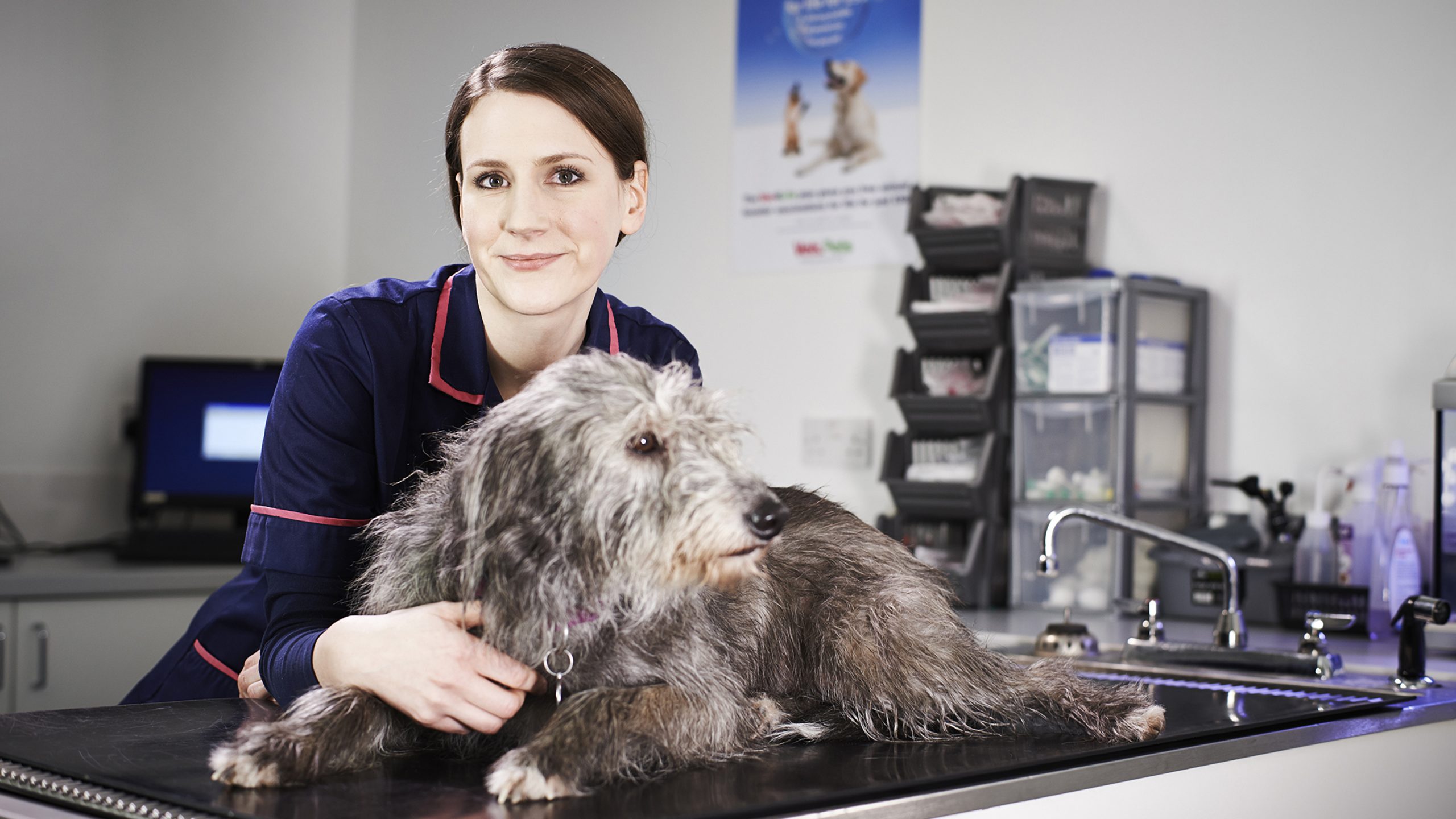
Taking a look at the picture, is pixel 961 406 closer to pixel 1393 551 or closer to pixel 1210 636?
pixel 1210 636

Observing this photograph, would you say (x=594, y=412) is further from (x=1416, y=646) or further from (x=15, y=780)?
(x=1416, y=646)

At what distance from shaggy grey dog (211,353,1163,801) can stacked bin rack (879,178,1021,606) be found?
2.23 m

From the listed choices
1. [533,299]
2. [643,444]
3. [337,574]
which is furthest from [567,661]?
[533,299]

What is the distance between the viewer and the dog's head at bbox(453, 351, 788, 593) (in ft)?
3.99

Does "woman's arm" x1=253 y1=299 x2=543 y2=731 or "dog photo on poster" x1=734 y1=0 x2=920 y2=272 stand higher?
"dog photo on poster" x1=734 y1=0 x2=920 y2=272

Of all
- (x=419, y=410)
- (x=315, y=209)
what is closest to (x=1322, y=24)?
(x=419, y=410)

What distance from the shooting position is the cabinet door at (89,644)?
3.78 m

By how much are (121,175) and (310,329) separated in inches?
147

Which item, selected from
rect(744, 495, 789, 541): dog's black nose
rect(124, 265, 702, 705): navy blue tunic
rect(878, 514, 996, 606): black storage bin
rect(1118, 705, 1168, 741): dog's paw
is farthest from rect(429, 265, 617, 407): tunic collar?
rect(878, 514, 996, 606): black storage bin

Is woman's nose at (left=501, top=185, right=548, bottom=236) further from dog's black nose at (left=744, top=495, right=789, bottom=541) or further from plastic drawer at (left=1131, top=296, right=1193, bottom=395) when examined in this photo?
plastic drawer at (left=1131, top=296, right=1193, bottom=395)

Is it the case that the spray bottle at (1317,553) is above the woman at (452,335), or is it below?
below

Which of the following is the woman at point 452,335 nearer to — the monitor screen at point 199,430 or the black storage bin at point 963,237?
the black storage bin at point 963,237

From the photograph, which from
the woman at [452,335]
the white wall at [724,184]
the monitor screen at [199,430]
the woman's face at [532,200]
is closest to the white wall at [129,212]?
the white wall at [724,184]

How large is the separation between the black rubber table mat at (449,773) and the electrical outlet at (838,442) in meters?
2.54
